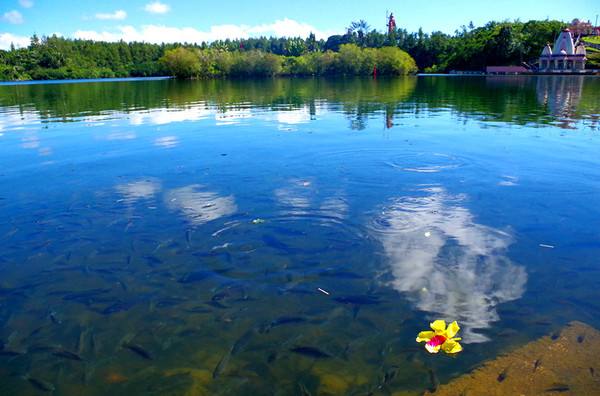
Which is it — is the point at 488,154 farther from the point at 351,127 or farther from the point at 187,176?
the point at 187,176

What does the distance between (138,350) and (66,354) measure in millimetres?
965

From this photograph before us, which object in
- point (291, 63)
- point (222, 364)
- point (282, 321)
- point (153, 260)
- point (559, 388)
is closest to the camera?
point (559, 388)

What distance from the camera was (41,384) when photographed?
5.02 metres

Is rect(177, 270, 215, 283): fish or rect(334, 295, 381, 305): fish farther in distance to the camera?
rect(177, 270, 215, 283): fish

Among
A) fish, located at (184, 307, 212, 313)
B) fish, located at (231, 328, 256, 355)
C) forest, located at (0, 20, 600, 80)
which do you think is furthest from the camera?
forest, located at (0, 20, 600, 80)

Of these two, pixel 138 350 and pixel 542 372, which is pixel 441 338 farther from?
pixel 138 350

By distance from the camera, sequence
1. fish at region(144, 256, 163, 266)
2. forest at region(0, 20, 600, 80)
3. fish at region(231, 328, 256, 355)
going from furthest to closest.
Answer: forest at region(0, 20, 600, 80) < fish at region(144, 256, 163, 266) < fish at region(231, 328, 256, 355)

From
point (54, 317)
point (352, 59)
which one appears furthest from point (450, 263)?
point (352, 59)

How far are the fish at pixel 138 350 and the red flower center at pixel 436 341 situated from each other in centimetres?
377

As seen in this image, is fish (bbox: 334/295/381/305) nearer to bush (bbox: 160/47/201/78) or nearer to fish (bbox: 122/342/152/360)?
fish (bbox: 122/342/152/360)

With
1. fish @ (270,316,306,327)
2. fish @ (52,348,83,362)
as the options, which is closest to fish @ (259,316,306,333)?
fish @ (270,316,306,327)

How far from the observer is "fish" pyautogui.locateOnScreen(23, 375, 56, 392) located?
4.94 metres

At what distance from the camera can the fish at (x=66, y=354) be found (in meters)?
5.41

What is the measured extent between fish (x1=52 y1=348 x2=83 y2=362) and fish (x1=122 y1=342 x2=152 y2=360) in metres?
0.57
